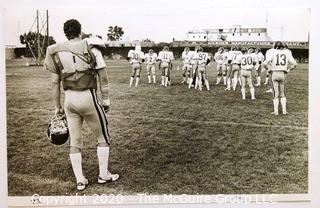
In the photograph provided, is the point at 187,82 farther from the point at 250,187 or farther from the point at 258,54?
the point at 250,187

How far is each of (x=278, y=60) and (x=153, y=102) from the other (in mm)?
684

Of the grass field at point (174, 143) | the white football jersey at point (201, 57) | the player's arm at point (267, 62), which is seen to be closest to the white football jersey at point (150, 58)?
the grass field at point (174, 143)

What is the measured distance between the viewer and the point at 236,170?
2.34 metres

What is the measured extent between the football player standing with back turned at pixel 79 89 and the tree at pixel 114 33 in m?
0.06

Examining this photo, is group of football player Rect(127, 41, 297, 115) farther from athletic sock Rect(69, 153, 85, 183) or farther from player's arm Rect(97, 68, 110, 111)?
athletic sock Rect(69, 153, 85, 183)

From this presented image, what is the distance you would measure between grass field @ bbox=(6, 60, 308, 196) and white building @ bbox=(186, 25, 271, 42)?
0.20 metres

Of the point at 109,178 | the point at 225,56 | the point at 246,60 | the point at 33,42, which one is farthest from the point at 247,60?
the point at 33,42

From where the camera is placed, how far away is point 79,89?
2242 millimetres

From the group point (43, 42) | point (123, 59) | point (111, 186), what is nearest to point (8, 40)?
point (43, 42)

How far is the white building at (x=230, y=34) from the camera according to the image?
2.32m

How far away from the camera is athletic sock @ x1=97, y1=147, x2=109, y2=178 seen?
228cm

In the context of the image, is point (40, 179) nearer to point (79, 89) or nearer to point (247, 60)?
point (79, 89)

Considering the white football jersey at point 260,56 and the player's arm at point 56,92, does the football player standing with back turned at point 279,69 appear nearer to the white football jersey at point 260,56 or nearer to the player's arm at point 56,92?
the white football jersey at point 260,56

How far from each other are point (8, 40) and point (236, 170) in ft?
4.25
